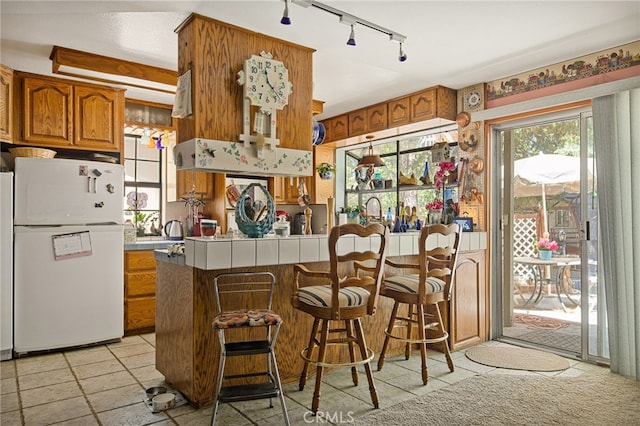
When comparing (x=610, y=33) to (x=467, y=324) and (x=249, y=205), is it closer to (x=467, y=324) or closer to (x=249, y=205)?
(x=467, y=324)

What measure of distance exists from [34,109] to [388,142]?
13.0ft

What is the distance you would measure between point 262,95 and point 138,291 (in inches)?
102

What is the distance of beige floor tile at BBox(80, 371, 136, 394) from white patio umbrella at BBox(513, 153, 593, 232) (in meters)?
3.79

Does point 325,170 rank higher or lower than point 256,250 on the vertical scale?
higher

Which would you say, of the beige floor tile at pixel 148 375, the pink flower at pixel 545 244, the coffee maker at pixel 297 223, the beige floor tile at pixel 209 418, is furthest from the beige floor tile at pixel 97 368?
the pink flower at pixel 545 244

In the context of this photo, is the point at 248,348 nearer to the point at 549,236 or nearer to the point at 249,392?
the point at 249,392

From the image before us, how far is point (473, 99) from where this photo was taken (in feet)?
14.2

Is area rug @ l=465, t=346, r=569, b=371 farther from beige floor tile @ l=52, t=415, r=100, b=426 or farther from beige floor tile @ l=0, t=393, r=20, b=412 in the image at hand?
beige floor tile @ l=0, t=393, r=20, b=412

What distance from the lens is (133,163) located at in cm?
540

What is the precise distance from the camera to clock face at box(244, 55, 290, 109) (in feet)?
9.95

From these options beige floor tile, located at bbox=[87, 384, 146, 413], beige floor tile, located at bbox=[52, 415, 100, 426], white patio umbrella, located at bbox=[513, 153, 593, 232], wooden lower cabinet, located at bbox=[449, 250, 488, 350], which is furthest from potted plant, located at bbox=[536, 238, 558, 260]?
beige floor tile, located at bbox=[52, 415, 100, 426]

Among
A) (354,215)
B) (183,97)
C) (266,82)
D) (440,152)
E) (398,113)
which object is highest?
(398,113)

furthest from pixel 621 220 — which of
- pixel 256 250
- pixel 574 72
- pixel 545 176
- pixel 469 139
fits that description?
pixel 256 250

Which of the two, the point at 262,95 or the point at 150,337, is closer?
the point at 262,95
